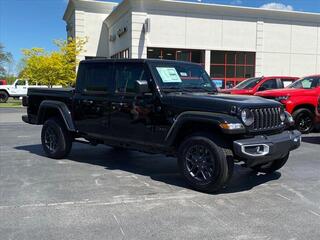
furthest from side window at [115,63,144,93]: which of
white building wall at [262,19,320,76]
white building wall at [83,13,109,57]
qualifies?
white building wall at [83,13,109,57]

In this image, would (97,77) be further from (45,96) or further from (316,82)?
(316,82)

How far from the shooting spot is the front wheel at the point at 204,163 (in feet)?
19.1

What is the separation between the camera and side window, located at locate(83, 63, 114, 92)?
24.7ft

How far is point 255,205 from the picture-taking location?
5496 millimetres

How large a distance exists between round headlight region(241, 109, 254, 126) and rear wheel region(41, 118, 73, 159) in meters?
3.80

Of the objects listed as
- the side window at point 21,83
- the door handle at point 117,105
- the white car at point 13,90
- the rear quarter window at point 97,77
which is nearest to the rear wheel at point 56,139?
the rear quarter window at point 97,77

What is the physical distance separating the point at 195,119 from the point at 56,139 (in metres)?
3.47

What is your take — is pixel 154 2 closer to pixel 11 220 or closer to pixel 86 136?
pixel 86 136

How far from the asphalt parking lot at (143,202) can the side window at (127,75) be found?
1.40 metres

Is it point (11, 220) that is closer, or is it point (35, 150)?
point (11, 220)

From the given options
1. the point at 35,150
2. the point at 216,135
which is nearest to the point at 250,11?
the point at 35,150

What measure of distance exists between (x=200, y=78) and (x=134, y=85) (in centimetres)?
118

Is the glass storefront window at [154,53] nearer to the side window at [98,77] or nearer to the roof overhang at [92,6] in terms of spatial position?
the roof overhang at [92,6]

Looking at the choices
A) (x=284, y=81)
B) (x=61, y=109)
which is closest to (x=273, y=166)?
(x=61, y=109)
